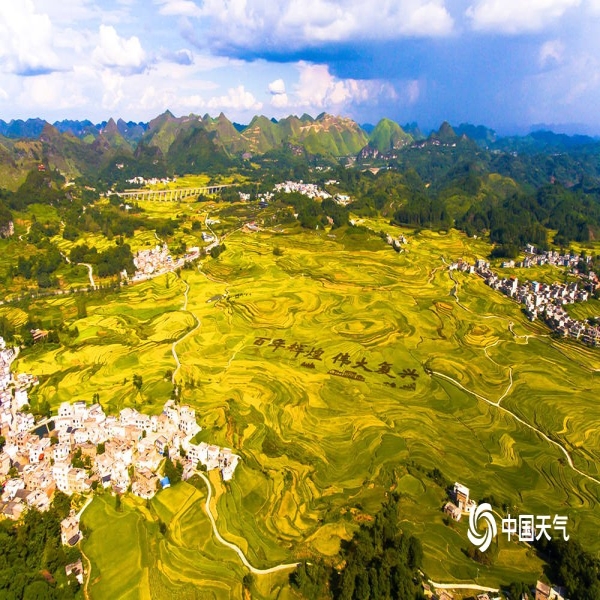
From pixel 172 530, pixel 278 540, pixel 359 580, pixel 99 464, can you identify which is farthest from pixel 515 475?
pixel 99 464

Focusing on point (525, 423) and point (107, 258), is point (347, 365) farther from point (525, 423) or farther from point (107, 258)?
point (107, 258)

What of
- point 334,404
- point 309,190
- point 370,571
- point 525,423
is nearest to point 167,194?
point 309,190

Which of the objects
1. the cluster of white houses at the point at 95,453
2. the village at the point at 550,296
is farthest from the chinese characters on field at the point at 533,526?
the village at the point at 550,296

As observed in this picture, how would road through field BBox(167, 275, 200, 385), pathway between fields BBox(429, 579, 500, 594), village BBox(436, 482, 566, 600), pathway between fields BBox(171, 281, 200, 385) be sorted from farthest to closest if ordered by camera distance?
pathway between fields BBox(171, 281, 200, 385)
road through field BBox(167, 275, 200, 385)
pathway between fields BBox(429, 579, 500, 594)
village BBox(436, 482, 566, 600)

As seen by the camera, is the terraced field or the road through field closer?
the terraced field

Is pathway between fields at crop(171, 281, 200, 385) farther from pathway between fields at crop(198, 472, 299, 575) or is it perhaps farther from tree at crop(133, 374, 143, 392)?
pathway between fields at crop(198, 472, 299, 575)

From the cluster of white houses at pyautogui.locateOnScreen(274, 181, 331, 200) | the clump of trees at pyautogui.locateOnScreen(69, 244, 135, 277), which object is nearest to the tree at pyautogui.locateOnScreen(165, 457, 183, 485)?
the clump of trees at pyautogui.locateOnScreen(69, 244, 135, 277)

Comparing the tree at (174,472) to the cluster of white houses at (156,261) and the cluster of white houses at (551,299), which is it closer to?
the cluster of white houses at (551,299)
